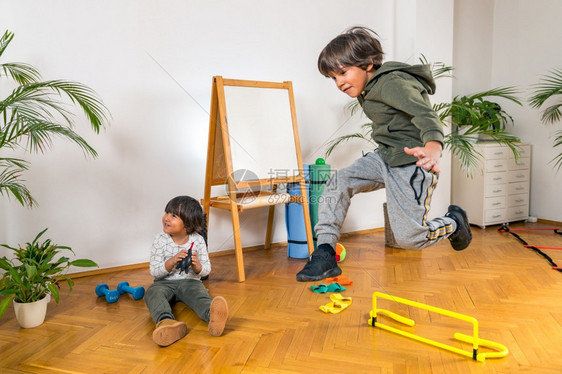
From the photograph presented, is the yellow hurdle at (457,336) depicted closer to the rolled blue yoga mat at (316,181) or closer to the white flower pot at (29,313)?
the rolled blue yoga mat at (316,181)

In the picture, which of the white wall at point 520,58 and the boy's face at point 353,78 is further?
the white wall at point 520,58

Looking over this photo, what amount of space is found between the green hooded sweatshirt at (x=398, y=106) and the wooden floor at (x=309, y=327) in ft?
2.71

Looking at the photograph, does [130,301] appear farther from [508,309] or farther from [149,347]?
[508,309]

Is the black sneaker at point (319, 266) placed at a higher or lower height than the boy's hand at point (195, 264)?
higher

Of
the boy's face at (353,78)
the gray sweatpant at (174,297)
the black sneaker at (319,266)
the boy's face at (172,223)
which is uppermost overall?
the boy's face at (353,78)

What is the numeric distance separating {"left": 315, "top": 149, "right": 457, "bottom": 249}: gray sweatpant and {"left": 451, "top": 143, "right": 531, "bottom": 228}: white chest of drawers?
260 centimetres

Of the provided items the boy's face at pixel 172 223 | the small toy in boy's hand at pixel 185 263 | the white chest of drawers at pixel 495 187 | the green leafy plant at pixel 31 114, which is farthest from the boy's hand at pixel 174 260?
the white chest of drawers at pixel 495 187

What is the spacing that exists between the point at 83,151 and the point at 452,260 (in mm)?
2733

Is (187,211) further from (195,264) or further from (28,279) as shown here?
(28,279)

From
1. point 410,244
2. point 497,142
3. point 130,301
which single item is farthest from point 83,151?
point 497,142

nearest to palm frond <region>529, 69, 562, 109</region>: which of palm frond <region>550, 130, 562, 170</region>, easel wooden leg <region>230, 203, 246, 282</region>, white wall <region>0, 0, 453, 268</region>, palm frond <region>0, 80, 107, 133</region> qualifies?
palm frond <region>550, 130, 562, 170</region>

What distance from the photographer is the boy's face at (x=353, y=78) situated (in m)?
1.96

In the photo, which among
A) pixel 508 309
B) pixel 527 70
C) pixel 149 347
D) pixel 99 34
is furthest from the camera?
pixel 527 70

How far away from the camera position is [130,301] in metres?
2.62
